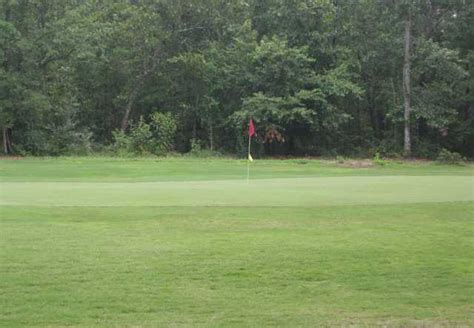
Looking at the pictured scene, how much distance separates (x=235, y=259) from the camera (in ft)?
25.5

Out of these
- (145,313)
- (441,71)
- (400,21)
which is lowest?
(145,313)

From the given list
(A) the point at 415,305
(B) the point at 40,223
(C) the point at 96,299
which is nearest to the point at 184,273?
(C) the point at 96,299

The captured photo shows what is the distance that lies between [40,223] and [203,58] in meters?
28.7

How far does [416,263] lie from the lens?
773 cm

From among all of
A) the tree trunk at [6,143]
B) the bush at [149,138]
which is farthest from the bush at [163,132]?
the tree trunk at [6,143]

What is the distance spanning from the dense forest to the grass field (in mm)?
20761

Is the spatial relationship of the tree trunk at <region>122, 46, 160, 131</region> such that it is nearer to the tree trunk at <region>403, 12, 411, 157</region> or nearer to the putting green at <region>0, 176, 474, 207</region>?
the tree trunk at <region>403, 12, 411, 157</region>

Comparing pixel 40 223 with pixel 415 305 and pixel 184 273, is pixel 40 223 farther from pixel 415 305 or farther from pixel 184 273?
pixel 415 305

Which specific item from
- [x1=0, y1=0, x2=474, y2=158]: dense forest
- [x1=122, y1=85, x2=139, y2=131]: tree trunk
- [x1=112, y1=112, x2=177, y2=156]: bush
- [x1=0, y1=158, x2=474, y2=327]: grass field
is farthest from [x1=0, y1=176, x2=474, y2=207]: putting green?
[x1=122, y1=85, x2=139, y2=131]: tree trunk

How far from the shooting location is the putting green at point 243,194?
44.4 feet

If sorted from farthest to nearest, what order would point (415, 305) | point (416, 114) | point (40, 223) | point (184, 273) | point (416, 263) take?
point (416, 114) < point (40, 223) < point (416, 263) < point (184, 273) < point (415, 305)

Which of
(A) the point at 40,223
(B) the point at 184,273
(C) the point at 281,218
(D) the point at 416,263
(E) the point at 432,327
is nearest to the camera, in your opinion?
(E) the point at 432,327

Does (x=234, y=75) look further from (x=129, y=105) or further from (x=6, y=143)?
(x=6, y=143)

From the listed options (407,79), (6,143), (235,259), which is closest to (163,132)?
(6,143)
